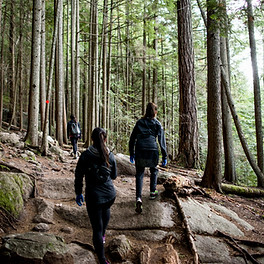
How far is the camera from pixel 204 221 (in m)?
4.75

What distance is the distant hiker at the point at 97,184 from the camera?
10.9 ft

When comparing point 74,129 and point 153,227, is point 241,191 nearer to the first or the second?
point 153,227

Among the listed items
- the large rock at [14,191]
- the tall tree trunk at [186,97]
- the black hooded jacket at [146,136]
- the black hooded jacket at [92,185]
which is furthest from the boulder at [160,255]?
the tall tree trunk at [186,97]

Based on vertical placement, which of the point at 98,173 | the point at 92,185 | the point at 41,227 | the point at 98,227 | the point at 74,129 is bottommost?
the point at 41,227

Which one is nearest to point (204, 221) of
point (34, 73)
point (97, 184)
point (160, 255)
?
point (160, 255)

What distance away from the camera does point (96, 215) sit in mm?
3355

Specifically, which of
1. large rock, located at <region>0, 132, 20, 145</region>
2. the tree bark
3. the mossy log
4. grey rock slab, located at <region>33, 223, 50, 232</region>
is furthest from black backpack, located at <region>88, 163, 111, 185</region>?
the tree bark

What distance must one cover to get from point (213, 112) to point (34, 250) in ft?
19.5

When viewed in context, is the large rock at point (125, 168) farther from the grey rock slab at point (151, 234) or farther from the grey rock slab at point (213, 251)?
the grey rock slab at point (213, 251)

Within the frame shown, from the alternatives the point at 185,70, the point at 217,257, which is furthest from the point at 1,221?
the point at 185,70

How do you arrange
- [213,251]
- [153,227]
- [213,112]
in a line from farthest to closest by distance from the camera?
[213,112] < [153,227] < [213,251]

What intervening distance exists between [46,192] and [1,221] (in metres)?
1.61

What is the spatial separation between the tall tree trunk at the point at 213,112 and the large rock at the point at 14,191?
499 cm

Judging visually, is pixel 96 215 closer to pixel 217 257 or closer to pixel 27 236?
pixel 27 236
